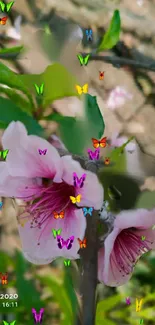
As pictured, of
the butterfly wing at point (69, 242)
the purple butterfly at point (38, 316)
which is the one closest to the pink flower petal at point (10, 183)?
the butterfly wing at point (69, 242)

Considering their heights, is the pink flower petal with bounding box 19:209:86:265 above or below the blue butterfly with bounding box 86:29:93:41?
below

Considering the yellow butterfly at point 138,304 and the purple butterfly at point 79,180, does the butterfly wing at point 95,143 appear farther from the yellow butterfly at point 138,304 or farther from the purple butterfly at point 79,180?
the yellow butterfly at point 138,304

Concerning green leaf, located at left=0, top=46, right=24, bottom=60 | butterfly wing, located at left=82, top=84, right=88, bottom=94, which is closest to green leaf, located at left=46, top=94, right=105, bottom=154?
butterfly wing, located at left=82, top=84, right=88, bottom=94

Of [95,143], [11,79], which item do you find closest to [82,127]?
[95,143]

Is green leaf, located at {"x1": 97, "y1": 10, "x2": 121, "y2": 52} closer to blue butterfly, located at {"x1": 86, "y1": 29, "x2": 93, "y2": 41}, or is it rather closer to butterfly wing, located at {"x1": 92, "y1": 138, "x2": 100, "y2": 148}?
blue butterfly, located at {"x1": 86, "y1": 29, "x2": 93, "y2": 41}

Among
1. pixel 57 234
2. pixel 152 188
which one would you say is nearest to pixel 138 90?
pixel 152 188

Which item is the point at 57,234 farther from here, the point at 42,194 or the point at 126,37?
the point at 126,37
